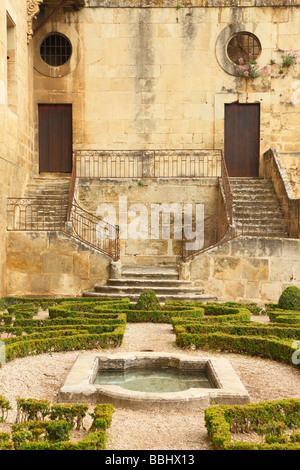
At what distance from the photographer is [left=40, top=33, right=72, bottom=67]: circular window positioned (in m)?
17.7

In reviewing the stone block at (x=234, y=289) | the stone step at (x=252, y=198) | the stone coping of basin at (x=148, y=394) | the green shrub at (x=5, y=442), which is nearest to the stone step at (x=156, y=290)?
the stone block at (x=234, y=289)

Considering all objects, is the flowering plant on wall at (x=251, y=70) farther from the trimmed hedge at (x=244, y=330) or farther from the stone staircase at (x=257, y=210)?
the trimmed hedge at (x=244, y=330)

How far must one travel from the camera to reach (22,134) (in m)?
15.6

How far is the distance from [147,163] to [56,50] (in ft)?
15.4

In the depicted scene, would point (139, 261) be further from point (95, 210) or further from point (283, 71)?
point (283, 71)

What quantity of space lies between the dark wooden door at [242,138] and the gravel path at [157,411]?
10074 mm

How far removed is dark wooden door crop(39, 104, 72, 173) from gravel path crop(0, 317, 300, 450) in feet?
32.9

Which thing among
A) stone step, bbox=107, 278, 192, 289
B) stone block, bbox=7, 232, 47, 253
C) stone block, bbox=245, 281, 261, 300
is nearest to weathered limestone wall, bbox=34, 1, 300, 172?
stone block, bbox=7, 232, 47, 253

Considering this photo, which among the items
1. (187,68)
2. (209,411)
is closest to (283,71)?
(187,68)

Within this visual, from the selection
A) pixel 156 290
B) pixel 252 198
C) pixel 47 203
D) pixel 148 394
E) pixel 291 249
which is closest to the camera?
pixel 148 394

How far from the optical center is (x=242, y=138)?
1798 centimetres

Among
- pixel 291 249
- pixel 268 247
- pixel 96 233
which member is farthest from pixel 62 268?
pixel 291 249

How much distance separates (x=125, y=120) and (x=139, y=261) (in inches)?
195

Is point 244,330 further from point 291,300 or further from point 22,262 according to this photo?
point 22,262
